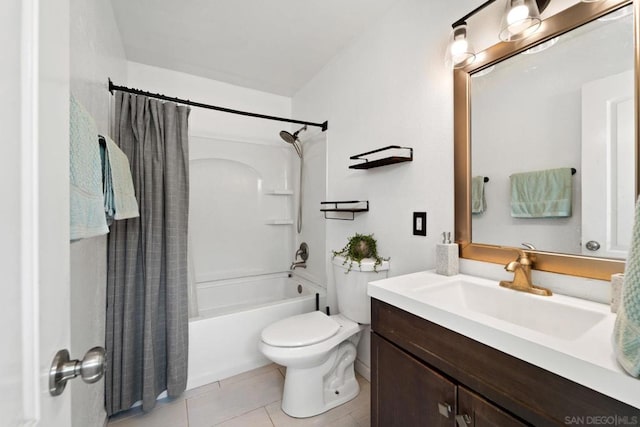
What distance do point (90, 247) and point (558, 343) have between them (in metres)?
1.65

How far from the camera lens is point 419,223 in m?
1.45

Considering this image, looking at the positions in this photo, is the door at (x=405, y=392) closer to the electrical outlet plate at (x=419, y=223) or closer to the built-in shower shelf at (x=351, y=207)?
the electrical outlet plate at (x=419, y=223)

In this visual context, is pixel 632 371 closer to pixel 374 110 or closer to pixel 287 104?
pixel 374 110

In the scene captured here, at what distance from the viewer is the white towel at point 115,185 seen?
1012 mm

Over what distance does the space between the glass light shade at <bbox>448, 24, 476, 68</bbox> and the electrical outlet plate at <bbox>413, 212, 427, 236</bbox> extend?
736 mm

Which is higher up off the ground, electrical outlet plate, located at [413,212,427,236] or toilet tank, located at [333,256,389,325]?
electrical outlet plate, located at [413,212,427,236]

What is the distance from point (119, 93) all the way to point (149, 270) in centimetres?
108

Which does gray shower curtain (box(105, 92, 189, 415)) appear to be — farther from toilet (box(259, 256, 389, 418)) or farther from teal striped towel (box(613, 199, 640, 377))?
teal striped towel (box(613, 199, 640, 377))

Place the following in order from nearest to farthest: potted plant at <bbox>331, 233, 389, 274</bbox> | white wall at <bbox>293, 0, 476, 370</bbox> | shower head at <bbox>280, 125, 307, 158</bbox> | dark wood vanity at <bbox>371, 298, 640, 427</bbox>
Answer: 1. dark wood vanity at <bbox>371, 298, 640, 427</bbox>
2. white wall at <bbox>293, 0, 476, 370</bbox>
3. potted plant at <bbox>331, 233, 389, 274</bbox>
4. shower head at <bbox>280, 125, 307, 158</bbox>

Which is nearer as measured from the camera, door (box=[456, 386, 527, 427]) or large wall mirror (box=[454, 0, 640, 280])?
door (box=[456, 386, 527, 427])

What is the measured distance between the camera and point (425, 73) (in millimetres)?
1417

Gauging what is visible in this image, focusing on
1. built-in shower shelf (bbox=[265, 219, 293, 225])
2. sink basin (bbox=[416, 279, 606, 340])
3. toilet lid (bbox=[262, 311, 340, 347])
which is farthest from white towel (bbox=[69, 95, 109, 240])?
built-in shower shelf (bbox=[265, 219, 293, 225])

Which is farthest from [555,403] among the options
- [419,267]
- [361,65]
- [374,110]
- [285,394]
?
[361,65]

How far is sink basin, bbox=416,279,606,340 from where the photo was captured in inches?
31.9
